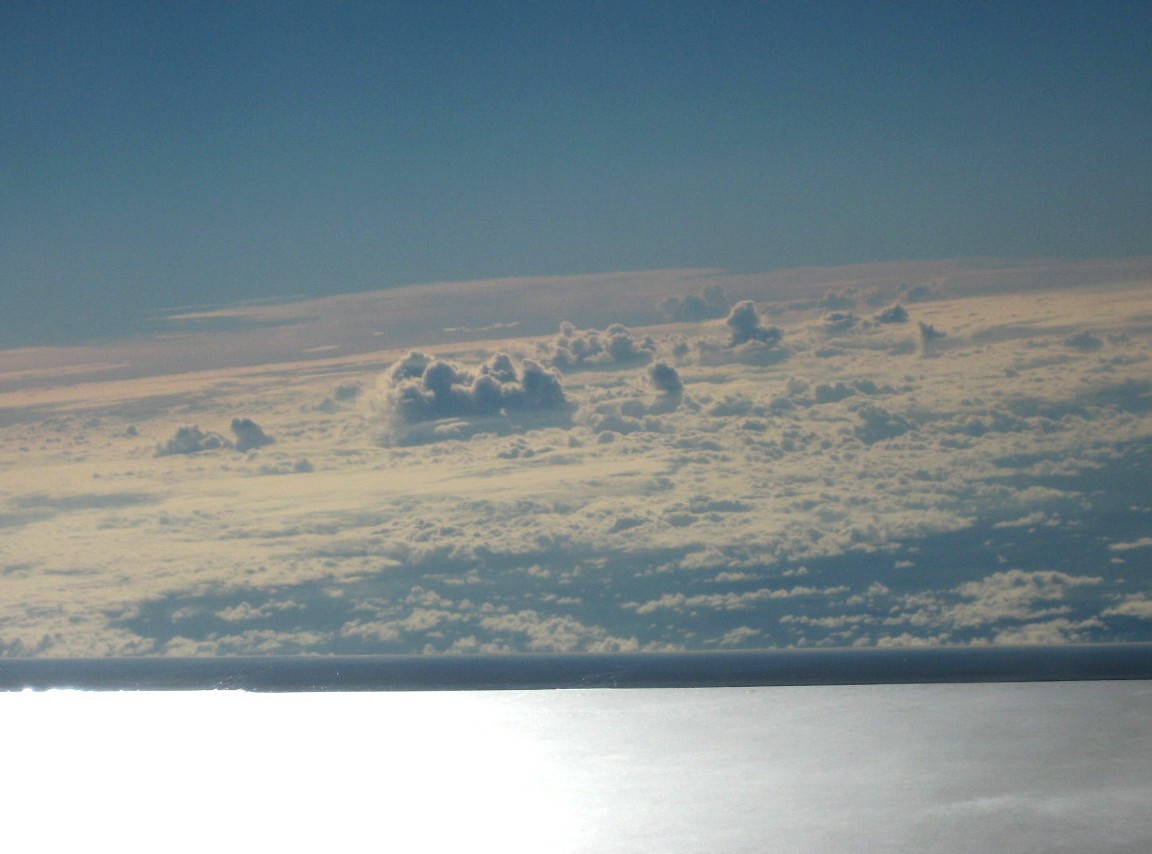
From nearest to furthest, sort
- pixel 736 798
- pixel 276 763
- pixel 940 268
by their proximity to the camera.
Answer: pixel 736 798
pixel 276 763
pixel 940 268

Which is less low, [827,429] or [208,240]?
[208,240]

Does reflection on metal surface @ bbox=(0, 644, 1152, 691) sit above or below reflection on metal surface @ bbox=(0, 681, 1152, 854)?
below

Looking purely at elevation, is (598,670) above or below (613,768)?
below

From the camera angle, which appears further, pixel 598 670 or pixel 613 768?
pixel 598 670

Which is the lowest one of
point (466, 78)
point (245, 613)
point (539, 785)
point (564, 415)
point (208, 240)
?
point (245, 613)

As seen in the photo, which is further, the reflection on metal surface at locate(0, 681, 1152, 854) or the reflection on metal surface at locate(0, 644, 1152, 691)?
the reflection on metal surface at locate(0, 644, 1152, 691)

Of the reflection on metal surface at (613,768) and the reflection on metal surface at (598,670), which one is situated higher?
the reflection on metal surface at (613,768)

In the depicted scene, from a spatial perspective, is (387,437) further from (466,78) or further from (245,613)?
(466,78)

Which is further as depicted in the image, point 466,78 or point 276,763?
point 466,78

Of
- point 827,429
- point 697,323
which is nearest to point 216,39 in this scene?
point 697,323

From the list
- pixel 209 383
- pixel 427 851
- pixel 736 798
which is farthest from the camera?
pixel 209 383

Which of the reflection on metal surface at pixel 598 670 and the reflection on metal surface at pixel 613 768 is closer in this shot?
the reflection on metal surface at pixel 613 768
